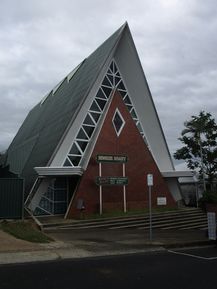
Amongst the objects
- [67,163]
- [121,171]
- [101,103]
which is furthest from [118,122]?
[67,163]

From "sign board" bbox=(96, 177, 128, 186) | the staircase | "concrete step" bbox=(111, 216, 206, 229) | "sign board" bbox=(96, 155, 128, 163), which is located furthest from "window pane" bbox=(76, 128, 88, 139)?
"concrete step" bbox=(111, 216, 206, 229)

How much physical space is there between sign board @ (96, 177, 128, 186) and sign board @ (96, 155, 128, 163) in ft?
4.50

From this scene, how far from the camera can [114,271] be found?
32.6ft

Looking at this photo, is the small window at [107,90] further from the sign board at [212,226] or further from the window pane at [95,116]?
the sign board at [212,226]

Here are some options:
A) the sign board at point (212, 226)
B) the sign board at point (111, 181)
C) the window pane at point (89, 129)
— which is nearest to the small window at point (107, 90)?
the window pane at point (89, 129)

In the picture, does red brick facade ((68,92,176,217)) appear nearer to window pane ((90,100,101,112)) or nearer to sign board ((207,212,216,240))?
window pane ((90,100,101,112))

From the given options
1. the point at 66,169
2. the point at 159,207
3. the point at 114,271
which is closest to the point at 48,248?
the point at 114,271

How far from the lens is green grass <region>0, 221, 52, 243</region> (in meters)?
15.3

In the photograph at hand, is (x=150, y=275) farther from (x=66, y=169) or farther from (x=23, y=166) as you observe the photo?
(x=23, y=166)

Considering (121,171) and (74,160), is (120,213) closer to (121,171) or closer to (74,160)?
(121,171)

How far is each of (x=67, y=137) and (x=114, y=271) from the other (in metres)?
19.4

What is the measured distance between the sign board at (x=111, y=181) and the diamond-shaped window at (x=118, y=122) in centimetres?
372

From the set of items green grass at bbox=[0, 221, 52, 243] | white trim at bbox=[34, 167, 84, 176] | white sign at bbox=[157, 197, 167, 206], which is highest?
white trim at bbox=[34, 167, 84, 176]

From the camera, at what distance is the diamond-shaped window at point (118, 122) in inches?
1177
